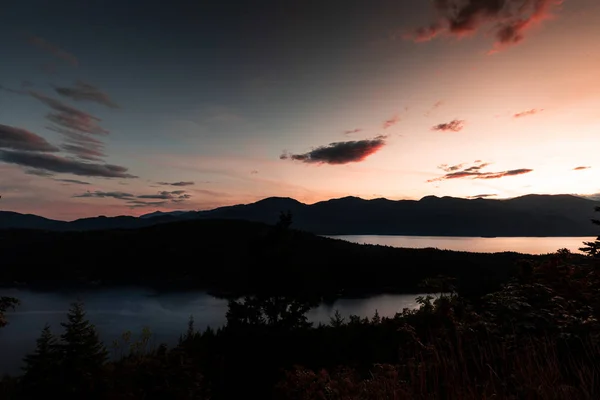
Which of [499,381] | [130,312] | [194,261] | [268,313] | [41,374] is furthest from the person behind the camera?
[194,261]

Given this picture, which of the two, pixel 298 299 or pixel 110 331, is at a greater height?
pixel 298 299

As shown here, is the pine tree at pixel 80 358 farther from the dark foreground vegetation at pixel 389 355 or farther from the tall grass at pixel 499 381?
the tall grass at pixel 499 381

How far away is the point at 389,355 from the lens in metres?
12.1

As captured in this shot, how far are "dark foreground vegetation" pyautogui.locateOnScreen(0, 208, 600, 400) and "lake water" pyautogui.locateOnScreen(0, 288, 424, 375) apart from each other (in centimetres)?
2655

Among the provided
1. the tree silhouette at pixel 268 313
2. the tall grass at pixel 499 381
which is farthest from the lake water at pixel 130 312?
the tall grass at pixel 499 381

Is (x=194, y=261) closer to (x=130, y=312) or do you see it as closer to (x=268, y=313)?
(x=130, y=312)

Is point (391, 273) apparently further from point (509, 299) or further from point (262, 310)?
point (509, 299)

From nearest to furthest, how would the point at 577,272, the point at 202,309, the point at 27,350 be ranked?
the point at 577,272 < the point at 27,350 < the point at 202,309

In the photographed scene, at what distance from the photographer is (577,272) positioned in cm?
718

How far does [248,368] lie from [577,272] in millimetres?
12478

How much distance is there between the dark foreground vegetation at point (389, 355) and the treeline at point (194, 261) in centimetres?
5442

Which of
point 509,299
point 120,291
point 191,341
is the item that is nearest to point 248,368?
point 191,341

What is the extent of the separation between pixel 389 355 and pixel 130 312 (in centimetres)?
5803

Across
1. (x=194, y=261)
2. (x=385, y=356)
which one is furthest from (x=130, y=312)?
(x=385, y=356)
